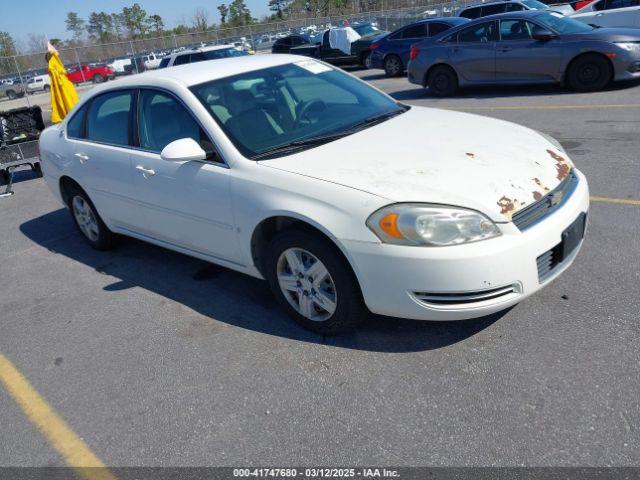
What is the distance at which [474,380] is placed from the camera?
2988 mm

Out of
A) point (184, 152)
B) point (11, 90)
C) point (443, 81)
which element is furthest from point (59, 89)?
point (11, 90)

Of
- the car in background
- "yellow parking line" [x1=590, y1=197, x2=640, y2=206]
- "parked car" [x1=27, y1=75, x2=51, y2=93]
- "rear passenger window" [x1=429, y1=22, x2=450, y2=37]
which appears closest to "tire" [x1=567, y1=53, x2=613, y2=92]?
"yellow parking line" [x1=590, y1=197, x2=640, y2=206]

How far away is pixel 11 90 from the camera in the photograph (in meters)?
28.6

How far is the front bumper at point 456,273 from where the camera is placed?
114 inches

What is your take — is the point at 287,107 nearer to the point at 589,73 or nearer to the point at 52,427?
the point at 52,427

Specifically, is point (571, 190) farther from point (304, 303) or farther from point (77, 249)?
point (77, 249)

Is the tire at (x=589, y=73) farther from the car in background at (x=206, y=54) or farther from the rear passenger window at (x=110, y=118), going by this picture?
the car in background at (x=206, y=54)

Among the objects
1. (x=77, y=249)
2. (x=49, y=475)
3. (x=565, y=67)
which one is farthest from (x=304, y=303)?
(x=565, y=67)

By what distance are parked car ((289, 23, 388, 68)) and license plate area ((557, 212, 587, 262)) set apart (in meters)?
16.5

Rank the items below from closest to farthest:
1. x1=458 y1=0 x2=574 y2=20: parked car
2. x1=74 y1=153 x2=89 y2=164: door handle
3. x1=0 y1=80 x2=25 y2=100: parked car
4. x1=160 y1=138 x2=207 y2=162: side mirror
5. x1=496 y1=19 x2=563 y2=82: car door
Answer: x1=160 y1=138 x2=207 y2=162: side mirror → x1=74 y1=153 x2=89 y2=164: door handle → x1=496 y1=19 x2=563 y2=82: car door → x1=458 y1=0 x2=574 y2=20: parked car → x1=0 y1=80 x2=25 y2=100: parked car

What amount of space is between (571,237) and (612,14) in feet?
47.0

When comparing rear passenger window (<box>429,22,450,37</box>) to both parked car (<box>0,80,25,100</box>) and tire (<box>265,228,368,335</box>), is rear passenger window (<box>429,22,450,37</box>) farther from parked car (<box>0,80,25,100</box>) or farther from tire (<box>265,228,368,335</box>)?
parked car (<box>0,80,25,100</box>)

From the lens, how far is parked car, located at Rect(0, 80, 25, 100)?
2801cm

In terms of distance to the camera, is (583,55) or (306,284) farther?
(583,55)
